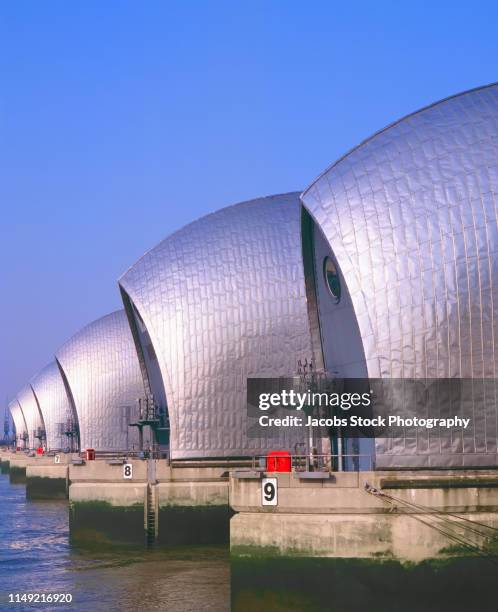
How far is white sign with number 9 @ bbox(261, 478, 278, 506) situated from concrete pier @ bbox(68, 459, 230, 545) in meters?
17.0

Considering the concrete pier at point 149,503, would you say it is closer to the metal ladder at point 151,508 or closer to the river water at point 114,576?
the metal ladder at point 151,508

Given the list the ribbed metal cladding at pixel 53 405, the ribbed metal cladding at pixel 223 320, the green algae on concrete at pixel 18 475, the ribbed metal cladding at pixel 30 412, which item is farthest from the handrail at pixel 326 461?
the ribbed metal cladding at pixel 30 412

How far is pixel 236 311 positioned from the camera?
52219 millimetres

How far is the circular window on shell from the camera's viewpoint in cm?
3538

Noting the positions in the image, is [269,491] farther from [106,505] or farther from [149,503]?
[106,505]

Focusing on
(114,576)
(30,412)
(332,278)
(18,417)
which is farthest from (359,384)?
(18,417)

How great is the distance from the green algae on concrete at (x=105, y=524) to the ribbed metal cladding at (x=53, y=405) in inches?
2017

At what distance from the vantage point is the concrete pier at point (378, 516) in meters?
28.3

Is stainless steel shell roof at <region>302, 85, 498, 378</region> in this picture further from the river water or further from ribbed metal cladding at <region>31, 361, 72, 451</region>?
ribbed metal cladding at <region>31, 361, 72, 451</region>

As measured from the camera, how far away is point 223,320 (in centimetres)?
5216

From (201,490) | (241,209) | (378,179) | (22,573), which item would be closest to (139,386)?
(241,209)

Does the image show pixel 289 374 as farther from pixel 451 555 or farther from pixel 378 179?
pixel 451 555

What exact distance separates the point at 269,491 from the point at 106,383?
47279 millimetres

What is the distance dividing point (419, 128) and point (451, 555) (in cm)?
1333
